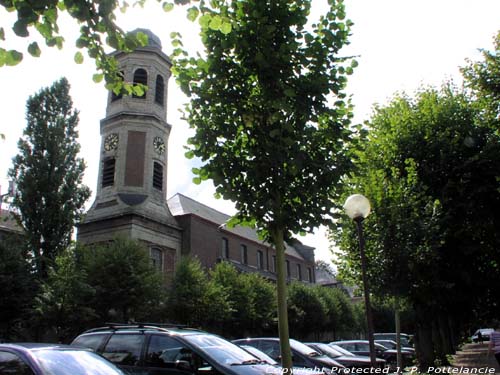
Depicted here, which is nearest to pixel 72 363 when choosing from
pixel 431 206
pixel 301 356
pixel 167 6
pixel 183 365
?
pixel 183 365

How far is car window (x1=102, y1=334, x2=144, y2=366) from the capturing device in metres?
7.70

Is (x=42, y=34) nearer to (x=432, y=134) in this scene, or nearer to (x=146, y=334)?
(x=146, y=334)

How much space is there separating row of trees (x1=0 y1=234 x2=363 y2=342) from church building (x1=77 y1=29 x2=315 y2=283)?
5.53 meters

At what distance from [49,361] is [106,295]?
1791 centimetres

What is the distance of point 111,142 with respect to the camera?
33.8 metres

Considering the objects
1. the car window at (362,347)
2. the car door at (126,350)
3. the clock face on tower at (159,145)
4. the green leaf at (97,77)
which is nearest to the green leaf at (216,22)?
the green leaf at (97,77)

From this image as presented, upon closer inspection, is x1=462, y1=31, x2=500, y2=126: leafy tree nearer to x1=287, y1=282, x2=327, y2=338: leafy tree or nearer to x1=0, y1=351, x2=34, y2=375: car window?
Answer: x1=0, y1=351, x2=34, y2=375: car window

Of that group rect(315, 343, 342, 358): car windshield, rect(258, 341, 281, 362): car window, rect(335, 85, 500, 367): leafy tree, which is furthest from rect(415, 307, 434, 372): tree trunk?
rect(258, 341, 281, 362): car window

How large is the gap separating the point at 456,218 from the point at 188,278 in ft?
48.6

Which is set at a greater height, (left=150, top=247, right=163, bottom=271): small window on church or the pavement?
(left=150, top=247, right=163, bottom=271): small window on church

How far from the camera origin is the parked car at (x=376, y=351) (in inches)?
834

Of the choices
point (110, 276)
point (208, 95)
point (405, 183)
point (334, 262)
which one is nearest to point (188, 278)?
point (110, 276)

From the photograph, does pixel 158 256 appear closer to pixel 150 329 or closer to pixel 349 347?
pixel 349 347

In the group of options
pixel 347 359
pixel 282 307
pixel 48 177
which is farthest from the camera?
pixel 48 177
